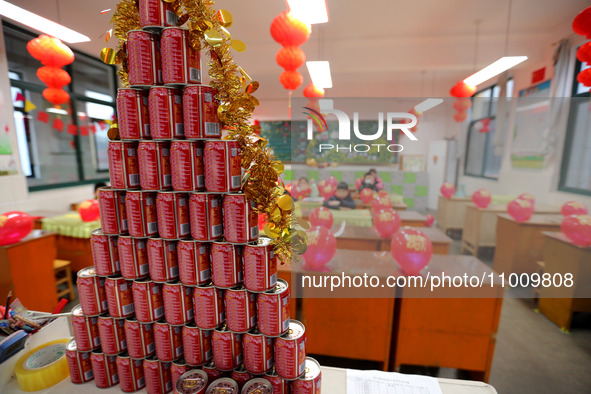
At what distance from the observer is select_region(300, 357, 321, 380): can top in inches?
40.6

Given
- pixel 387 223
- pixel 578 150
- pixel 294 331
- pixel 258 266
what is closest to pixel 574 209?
pixel 578 150

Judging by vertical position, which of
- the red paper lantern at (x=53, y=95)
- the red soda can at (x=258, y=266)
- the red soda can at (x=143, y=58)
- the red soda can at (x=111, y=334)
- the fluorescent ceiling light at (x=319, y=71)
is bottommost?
the red soda can at (x=111, y=334)

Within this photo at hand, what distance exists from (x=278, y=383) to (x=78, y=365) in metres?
0.85

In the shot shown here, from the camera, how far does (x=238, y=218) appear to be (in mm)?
989

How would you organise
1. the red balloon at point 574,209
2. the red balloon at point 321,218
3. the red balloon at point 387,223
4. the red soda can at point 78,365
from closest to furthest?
the red soda can at point 78,365 → the red balloon at point 387,223 → the red balloon at point 321,218 → the red balloon at point 574,209

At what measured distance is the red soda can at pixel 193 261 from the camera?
3.38 ft

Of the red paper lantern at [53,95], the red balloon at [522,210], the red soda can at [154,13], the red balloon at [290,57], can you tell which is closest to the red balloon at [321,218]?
the red balloon at [290,57]

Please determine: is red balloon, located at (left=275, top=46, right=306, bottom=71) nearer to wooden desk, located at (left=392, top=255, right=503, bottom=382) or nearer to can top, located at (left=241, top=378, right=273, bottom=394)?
wooden desk, located at (left=392, top=255, right=503, bottom=382)

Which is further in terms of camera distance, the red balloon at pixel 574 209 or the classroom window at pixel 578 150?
the classroom window at pixel 578 150

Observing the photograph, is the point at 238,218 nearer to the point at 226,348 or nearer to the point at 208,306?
the point at 208,306

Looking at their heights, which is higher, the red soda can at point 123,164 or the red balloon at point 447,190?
the red soda can at point 123,164

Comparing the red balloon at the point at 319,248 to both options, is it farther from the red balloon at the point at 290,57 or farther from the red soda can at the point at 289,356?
the red balloon at the point at 290,57

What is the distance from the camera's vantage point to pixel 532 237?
3.29 meters

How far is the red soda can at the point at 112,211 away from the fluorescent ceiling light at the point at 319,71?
2894mm
